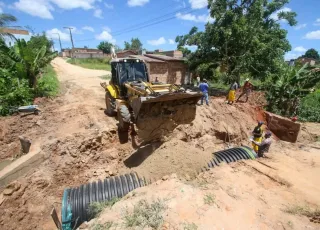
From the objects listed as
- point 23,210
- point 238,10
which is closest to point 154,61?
point 238,10

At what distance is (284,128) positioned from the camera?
11055mm

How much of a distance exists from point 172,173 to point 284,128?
7705 mm

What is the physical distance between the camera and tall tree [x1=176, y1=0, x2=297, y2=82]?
47.8 ft

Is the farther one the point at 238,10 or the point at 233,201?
the point at 238,10

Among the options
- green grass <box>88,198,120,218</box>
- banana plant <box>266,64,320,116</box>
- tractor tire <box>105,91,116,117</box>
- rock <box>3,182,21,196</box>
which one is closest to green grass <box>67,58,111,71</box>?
banana plant <box>266,64,320,116</box>

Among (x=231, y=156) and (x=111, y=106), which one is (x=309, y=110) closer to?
(x=231, y=156)

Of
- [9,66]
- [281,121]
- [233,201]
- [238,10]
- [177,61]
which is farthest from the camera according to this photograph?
[177,61]

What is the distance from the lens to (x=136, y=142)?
792cm

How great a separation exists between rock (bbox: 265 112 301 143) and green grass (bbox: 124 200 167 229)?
908cm

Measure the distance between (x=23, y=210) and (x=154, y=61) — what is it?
667 inches

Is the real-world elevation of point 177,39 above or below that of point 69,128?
Answer: above

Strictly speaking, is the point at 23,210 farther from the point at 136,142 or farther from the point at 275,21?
the point at 275,21

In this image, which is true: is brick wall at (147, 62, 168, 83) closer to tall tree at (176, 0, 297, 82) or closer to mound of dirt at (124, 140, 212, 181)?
tall tree at (176, 0, 297, 82)

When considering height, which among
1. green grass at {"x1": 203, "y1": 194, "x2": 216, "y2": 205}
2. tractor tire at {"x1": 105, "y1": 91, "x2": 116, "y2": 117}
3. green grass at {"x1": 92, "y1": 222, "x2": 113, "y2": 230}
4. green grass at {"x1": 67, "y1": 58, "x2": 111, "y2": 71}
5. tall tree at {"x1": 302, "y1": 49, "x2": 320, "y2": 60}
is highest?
tall tree at {"x1": 302, "y1": 49, "x2": 320, "y2": 60}
